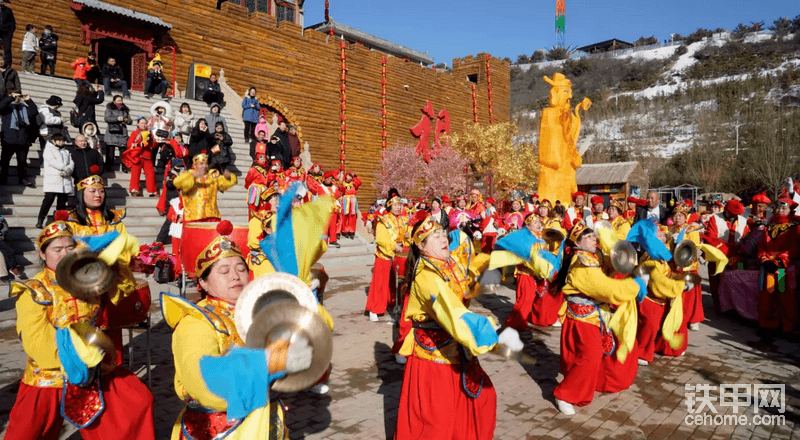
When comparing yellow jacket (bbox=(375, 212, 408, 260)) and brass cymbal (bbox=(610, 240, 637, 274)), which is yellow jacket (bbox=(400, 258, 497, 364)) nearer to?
brass cymbal (bbox=(610, 240, 637, 274))

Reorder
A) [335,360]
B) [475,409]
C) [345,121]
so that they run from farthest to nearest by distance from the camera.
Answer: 1. [345,121]
2. [335,360]
3. [475,409]

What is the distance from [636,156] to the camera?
171 feet

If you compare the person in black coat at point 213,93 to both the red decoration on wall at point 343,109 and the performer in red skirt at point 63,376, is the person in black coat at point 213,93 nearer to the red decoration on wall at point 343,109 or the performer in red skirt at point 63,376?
the red decoration on wall at point 343,109

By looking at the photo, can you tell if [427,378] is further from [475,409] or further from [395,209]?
[395,209]

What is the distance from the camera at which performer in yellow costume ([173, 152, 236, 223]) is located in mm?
7902

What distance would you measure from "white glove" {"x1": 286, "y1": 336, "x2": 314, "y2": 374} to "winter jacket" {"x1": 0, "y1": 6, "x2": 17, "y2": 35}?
51.8 ft

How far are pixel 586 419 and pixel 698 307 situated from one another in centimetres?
441

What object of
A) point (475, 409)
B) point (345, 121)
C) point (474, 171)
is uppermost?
point (345, 121)

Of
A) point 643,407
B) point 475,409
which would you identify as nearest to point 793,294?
point 643,407

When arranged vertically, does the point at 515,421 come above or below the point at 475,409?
below

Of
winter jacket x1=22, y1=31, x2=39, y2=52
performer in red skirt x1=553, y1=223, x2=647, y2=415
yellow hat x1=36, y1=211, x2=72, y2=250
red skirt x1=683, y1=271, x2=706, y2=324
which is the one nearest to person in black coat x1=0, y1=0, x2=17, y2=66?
winter jacket x1=22, y1=31, x2=39, y2=52

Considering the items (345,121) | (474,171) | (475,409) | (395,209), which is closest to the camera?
(475,409)

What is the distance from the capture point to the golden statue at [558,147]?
1700 cm

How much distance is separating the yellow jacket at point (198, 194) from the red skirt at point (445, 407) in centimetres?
583
